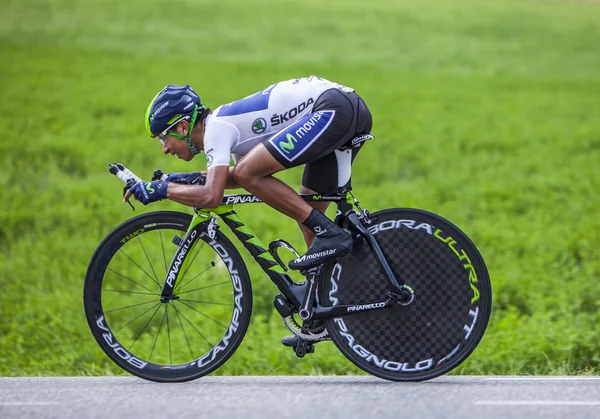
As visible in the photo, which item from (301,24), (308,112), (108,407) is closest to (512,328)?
(308,112)

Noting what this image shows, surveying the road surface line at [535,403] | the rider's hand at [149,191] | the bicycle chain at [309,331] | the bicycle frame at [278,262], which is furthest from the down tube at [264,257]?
the road surface line at [535,403]

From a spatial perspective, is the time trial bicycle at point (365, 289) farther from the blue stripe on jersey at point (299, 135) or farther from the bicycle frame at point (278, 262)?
the blue stripe on jersey at point (299, 135)

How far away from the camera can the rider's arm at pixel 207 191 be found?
536 cm

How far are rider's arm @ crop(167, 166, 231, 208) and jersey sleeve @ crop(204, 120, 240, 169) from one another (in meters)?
0.05

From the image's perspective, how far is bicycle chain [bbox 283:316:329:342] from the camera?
221 inches

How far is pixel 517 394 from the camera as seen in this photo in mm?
5172

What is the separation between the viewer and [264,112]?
557 cm

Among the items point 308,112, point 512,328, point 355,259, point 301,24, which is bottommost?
point 512,328

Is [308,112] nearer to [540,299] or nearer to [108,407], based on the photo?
[108,407]

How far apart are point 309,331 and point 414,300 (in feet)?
2.11

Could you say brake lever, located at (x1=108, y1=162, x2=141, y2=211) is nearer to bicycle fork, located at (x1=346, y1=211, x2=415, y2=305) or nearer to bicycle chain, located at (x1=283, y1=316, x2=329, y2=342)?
bicycle chain, located at (x1=283, y1=316, x2=329, y2=342)

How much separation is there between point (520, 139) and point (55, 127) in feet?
27.9

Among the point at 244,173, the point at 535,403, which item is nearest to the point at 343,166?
the point at 244,173

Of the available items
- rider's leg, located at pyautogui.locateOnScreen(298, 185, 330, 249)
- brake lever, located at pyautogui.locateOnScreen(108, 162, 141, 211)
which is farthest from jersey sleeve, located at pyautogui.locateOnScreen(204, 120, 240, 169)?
rider's leg, located at pyautogui.locateOnScreen(298, 185, 330, 249)
